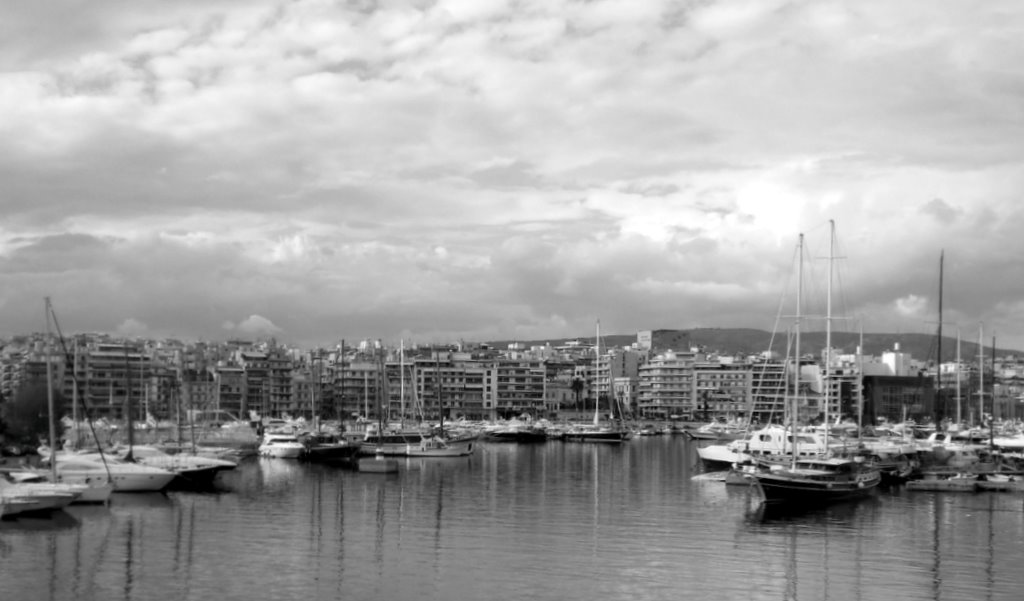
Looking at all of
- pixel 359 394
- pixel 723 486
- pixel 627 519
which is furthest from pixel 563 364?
pixel 627 519

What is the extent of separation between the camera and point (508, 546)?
31.3m

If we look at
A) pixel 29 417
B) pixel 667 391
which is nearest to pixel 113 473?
pixel 29 417

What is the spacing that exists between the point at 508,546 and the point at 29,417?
47504mm

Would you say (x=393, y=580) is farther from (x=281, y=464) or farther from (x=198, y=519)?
(x=281, y=464)

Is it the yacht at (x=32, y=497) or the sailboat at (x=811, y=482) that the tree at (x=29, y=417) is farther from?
the sailboat at (x=811, y=482)

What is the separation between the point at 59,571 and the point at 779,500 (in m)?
24.2

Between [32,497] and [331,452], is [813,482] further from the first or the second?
[331,452]

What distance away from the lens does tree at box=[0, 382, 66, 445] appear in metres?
66.8

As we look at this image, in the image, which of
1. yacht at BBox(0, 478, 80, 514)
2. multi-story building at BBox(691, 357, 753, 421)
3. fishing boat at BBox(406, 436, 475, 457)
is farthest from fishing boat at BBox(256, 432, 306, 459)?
multi-story building at BBox(691, 357, 753, 421)

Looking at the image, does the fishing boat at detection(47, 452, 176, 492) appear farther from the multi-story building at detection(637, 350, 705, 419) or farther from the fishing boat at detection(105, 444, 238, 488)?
the multi-story building at detection(637, 350, 705, 419)

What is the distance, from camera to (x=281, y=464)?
214ft

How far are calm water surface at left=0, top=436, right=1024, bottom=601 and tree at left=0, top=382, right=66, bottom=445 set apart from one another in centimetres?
2309

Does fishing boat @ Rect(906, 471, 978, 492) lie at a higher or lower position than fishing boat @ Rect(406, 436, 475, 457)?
higher

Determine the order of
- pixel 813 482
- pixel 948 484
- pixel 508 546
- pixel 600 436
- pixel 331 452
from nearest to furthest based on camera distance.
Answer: pixel 508 546 → pixel 813 482 → pixel 948 484 → pixel 331 452 → pixel 600 436
